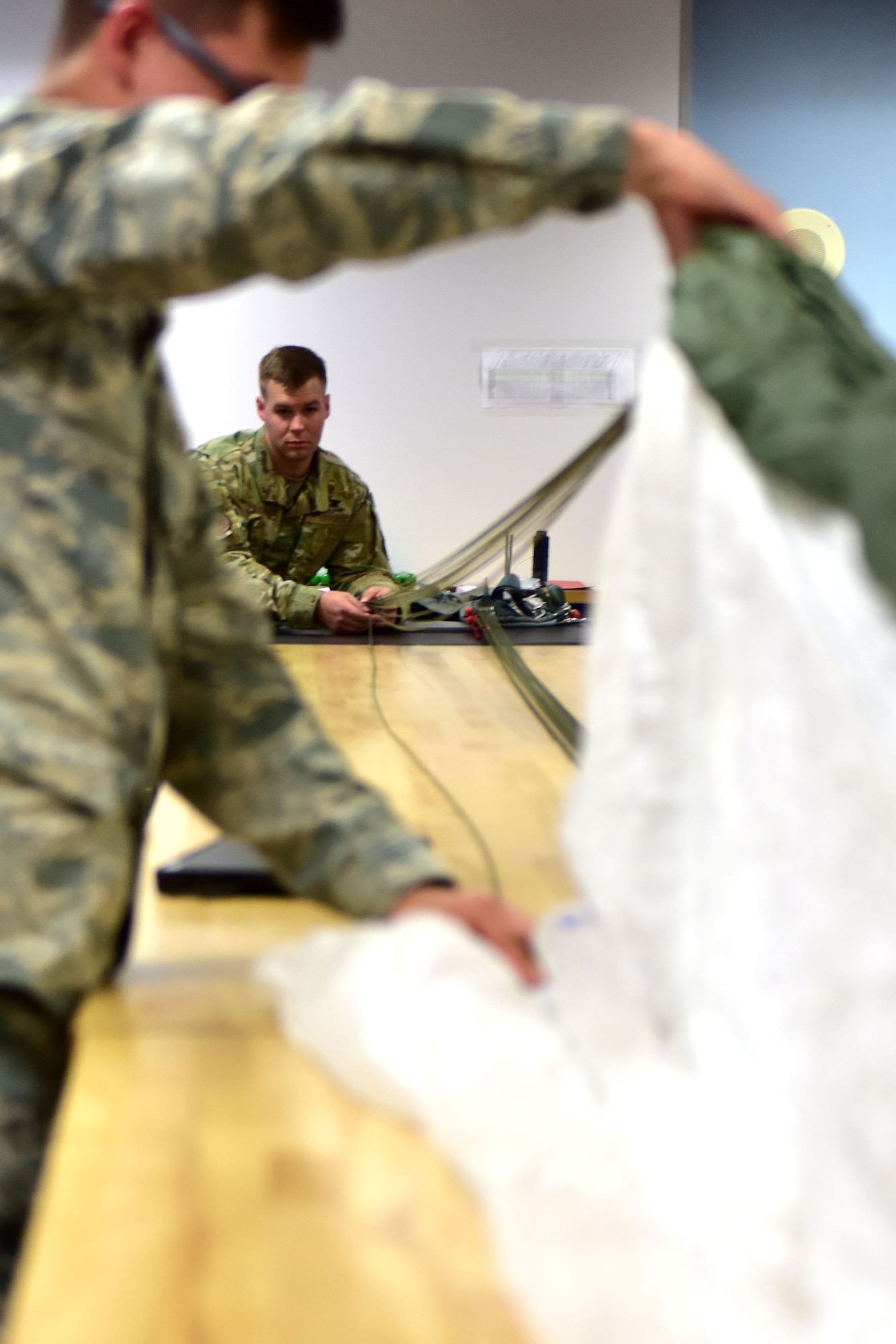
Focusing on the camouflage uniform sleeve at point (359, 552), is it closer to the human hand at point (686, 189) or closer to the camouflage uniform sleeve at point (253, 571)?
the camouflage uniform sleeve at point (253, 571)

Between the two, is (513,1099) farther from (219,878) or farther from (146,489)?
(219,878)

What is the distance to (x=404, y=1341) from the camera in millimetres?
490

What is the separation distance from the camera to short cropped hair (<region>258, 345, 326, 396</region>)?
2.78m

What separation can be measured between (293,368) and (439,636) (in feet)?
2.43

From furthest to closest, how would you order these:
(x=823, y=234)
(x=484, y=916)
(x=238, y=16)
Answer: (x=823, y=234), (x=484, y=916), (x=238, y=16)

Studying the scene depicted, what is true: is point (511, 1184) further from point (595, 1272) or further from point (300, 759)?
point (300, 759)

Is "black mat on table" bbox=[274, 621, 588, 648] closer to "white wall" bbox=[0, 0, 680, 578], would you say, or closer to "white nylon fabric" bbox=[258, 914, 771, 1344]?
"white wall" bbox=[0, 0, 680, 578]

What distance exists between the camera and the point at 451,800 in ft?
4.72

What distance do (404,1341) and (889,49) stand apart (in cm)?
427

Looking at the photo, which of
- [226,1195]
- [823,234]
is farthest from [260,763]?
[823,234]

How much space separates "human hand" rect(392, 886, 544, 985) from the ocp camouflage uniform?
13mm

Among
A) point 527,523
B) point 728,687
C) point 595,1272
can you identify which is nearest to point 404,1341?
point 595,1272

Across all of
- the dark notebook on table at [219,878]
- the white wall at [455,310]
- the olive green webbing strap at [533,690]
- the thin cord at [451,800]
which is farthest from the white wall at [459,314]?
the dark notebook on table at [219,878]

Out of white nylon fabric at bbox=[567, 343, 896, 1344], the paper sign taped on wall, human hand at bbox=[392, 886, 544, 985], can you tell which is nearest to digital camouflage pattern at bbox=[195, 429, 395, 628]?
the paper sign taped on wall
